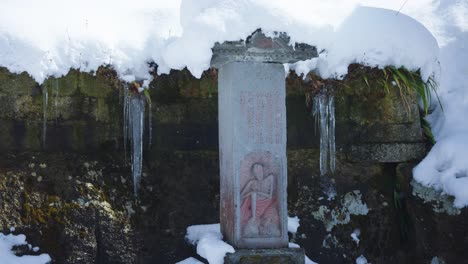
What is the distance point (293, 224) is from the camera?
6.04 metres

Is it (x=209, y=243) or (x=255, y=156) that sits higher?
(x=255, y=156)

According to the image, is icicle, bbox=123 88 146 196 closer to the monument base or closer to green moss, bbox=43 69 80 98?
green moss, bbox=43 69 80 98

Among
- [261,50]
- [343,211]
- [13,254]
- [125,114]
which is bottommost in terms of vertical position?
[13,254]

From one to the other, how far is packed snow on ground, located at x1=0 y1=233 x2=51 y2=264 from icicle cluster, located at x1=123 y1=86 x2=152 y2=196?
3.57 feet

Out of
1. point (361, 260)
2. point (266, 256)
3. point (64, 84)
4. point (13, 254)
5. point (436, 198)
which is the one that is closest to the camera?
point (266, 256)

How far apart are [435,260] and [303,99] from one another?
2128 millimetres

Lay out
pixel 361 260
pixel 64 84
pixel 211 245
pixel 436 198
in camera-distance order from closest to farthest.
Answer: pixel 211 245 < pixel 64 84 < pixel 436 198 < pixel 361 260

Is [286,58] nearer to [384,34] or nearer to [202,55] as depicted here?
[202,55]

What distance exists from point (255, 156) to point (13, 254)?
2.49 meters

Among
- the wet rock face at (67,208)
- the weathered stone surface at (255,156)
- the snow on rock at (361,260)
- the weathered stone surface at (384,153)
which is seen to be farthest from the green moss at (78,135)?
the snow on rock at (361,260)

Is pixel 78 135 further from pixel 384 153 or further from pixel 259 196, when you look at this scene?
pixel 384 153

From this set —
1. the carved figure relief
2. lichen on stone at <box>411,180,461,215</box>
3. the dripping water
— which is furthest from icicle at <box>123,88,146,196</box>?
lichen on stone at <box>411,180,461,215</box>

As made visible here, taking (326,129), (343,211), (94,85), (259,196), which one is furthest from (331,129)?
(94,85)

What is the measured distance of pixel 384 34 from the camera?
638cm
